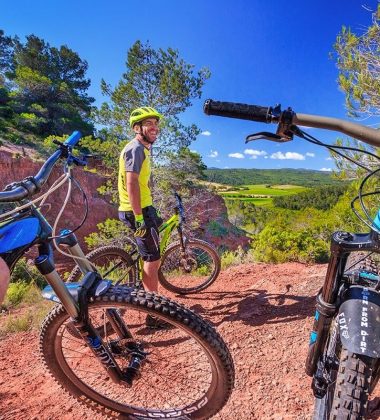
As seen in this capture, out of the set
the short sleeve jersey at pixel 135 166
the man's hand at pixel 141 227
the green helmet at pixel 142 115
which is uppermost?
the green helmet at pixel 142 115

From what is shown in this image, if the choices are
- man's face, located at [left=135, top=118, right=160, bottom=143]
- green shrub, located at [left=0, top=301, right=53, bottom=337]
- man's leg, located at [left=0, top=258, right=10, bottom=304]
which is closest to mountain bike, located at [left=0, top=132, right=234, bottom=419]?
man's leg, located at [left=0, top=258, right=10, bottom=304]

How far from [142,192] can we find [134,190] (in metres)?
0.24

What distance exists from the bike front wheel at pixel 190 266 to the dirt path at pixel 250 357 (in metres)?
0.22

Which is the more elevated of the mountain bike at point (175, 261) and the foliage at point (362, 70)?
the foliage at point (362, 70)

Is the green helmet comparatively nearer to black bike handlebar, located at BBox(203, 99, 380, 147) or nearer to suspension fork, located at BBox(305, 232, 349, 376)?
black bike handlebar, located at BBox(203, 99, 380, 147)

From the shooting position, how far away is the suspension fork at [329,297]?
1334 millimetres

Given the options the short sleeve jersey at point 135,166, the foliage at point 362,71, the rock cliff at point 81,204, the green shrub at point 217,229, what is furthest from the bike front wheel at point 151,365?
the green shrub at point 217,229

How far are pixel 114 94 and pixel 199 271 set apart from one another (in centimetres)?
906

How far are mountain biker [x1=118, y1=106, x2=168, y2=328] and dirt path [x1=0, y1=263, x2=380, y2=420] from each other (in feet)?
3.80

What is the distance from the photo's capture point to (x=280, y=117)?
1.06m

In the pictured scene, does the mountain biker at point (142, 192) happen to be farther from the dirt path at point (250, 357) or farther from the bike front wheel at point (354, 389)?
the bike front wheel at point (354, 389)

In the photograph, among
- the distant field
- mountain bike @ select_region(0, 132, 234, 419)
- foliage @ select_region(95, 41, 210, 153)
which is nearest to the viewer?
mountain bike @ select_region(0, 132, 234, 419)

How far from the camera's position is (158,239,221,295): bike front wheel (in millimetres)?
4402

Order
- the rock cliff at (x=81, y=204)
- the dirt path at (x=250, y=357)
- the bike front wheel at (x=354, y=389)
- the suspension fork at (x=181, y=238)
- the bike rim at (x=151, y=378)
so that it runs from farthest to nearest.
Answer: the rock cliff at (x=81, y=204) → the suspension fork at (x=181, y=238) → the dirt path at (x=250, y=357) → the bike rim at (x=151, y=378) → the bike front wheel at (x=354, y=389)
